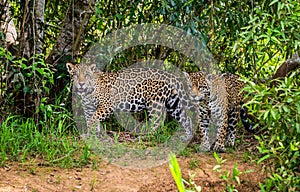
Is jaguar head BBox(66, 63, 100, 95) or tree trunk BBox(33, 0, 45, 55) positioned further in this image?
jaguar head BBox(66, 63, 100, 95)

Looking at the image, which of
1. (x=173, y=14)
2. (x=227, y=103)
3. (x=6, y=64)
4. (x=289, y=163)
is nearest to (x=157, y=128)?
(x=227, y=103)

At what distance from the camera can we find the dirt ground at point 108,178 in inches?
195

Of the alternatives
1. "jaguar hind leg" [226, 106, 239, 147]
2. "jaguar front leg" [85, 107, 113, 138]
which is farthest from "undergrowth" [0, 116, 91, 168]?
"jaguar hind leg" [226, 106, 239, 147]

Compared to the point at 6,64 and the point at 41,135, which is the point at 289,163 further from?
the point at 6,64

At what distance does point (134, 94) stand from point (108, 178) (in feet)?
7.18

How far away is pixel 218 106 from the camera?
21.8 feet

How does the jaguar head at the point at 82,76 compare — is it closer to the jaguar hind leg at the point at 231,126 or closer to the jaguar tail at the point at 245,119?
the jaguar hind leg at the point at 231,126

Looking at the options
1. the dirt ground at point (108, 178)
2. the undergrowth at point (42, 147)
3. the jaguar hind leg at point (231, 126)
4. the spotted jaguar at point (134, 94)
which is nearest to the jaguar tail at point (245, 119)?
the jaguar hind leg at point (231, 126)

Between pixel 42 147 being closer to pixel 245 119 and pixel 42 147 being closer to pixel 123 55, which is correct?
pixel 123 55

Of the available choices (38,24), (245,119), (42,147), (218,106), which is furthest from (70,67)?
(245,119)

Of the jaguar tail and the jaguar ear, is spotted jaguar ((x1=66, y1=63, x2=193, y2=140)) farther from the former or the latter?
the jaguar tail

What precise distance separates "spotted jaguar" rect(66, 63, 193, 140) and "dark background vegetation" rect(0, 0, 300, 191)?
1.05ft

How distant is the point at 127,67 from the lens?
7.80 m

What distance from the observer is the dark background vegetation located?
14.1ft
